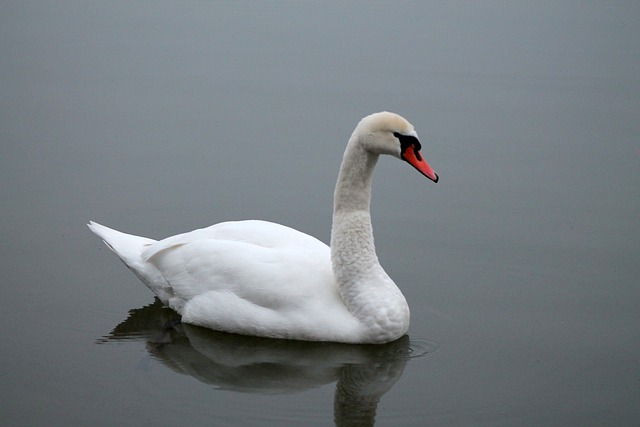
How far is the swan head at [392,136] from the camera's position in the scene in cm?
671

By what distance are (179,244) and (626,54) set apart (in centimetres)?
992

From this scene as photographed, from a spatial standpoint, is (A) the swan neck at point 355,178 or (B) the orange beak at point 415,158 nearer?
(B) the orange beak at point 415,158

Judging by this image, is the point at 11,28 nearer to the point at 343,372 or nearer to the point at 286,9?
the point at 286,9

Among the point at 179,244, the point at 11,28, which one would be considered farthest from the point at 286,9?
the point at 179,244

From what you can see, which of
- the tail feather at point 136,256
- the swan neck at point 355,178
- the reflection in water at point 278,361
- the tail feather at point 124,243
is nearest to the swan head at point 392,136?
the swan neck at point 355,178

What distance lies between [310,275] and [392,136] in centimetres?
116

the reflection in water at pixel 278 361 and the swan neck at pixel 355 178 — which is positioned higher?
the swan neck at pixel 355 178

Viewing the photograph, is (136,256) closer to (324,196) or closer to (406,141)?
(406,141)

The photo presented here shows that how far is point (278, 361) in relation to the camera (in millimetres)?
6570

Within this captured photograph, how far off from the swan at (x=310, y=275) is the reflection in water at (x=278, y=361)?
0.30 feet

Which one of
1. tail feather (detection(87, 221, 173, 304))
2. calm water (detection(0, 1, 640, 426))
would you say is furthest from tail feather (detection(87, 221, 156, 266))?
calm water (detection(0, 1, 640, 426))

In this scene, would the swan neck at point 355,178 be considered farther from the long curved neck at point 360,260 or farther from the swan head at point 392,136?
the swan head at point 392,136

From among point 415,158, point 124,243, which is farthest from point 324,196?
point 415,158

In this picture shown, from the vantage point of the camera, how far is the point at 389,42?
50.6ft
